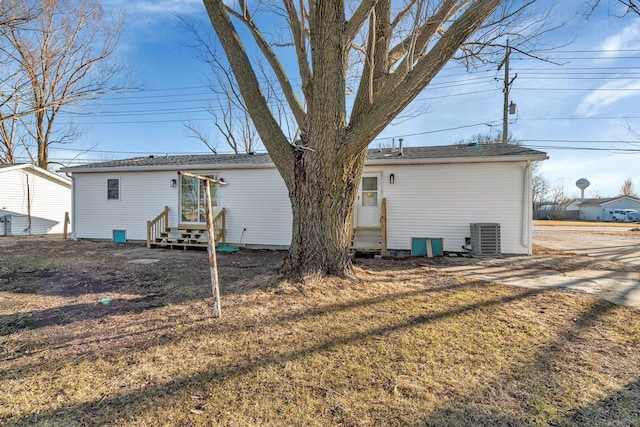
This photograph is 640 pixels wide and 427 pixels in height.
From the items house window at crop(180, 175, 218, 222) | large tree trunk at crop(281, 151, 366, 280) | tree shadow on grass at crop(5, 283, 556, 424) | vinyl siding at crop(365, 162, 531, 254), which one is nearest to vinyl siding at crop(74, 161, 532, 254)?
vinyl siding at crop(365, 162, 531, 254)

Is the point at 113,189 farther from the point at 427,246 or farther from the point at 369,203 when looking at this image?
the point at 427,246

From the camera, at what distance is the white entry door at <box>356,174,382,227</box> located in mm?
8906

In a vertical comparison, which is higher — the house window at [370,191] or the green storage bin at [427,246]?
the house window at [370,191]

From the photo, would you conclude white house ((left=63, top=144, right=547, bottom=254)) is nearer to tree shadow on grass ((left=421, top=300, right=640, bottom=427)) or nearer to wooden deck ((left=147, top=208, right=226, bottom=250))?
wooden deck ((left=147, top=208, right=226, bottom=250))

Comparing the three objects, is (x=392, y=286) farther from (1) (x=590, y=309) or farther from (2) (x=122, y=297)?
(2) (x=122, y=297)

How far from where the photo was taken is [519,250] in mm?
8117

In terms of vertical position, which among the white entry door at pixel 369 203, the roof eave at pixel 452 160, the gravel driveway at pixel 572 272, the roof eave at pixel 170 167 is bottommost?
the gravel driveway at pixel 572 272

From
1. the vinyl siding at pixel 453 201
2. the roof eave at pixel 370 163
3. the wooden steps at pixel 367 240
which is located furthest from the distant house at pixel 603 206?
the wooden steps at pixel 367 240

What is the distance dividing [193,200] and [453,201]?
8.44 m

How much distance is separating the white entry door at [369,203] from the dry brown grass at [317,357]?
13.9 ft

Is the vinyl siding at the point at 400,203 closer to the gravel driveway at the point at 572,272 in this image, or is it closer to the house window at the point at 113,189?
the house window at the point at 113,189

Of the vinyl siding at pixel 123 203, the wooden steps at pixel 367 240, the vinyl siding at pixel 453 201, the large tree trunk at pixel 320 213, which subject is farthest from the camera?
the vinyl siding at pixel 123 203

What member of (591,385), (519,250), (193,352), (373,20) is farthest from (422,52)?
(519,250)

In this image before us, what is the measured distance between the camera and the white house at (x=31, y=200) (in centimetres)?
1465
